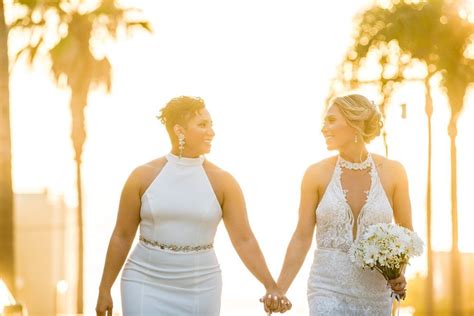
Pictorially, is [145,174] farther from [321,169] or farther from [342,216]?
[342,216]

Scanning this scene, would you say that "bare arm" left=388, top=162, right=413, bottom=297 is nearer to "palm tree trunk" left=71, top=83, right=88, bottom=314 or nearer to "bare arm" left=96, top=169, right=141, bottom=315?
"bare arm" left=96, top=169, right=141, bottom=315

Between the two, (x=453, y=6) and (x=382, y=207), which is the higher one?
(x=453, y=6)

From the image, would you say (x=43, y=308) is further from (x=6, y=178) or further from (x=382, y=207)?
(x=382, y=207)

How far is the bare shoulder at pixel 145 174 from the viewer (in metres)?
→ 8.44

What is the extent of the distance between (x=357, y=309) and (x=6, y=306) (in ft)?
8.27

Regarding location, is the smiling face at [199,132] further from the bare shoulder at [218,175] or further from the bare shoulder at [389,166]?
the bare shoulder at [389,166]

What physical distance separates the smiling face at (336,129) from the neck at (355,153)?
113mm

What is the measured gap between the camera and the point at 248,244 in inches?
344

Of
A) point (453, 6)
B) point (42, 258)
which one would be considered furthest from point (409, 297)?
point (42, 258)

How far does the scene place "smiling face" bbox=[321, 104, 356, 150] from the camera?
8086mm

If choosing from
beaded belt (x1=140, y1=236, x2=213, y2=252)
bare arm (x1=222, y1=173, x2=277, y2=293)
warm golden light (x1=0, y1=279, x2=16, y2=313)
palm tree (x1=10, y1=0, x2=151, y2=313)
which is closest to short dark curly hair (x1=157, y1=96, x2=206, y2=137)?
bare arm (x1=222, y1=173, x2=277, y2=293)

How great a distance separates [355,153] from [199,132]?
1.13m

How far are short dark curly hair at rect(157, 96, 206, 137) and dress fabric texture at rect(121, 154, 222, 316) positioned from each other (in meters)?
0.37

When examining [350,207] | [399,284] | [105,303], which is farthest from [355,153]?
[105,303]
